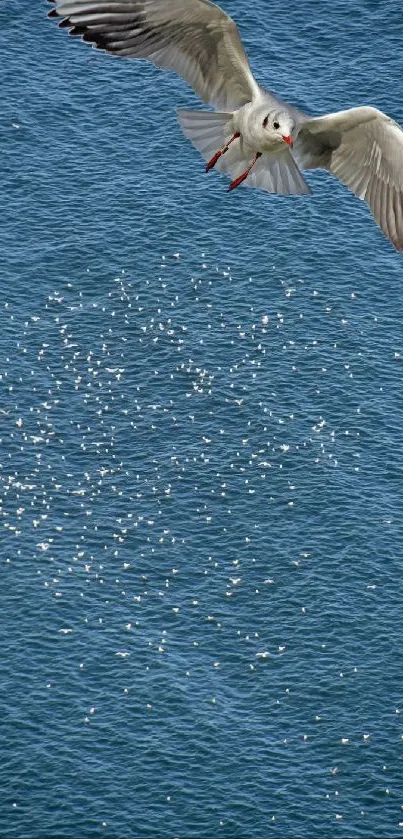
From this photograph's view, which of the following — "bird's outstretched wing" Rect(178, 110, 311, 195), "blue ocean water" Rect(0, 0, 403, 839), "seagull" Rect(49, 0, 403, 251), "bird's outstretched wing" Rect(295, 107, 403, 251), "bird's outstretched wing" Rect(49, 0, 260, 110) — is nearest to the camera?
"bird's outstretched wing" Rect(49, 0, 260, 110)

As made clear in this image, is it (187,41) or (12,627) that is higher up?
(187,41)

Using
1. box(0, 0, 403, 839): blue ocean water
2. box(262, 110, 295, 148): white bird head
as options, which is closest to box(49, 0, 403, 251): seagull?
box(262, 110, 295, 148): white bird head

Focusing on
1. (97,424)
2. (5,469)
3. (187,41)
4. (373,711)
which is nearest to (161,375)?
(97,424)

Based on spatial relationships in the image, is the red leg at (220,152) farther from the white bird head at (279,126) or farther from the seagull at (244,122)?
the white bird head at (279,126)

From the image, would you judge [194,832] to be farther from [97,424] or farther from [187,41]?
[187,41]

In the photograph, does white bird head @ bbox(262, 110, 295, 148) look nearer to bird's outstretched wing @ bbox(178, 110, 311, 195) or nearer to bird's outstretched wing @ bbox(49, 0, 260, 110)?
bird's outstretched wing @ bbox(49, 0, 260, 110)

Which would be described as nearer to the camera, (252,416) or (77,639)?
(77,639)
